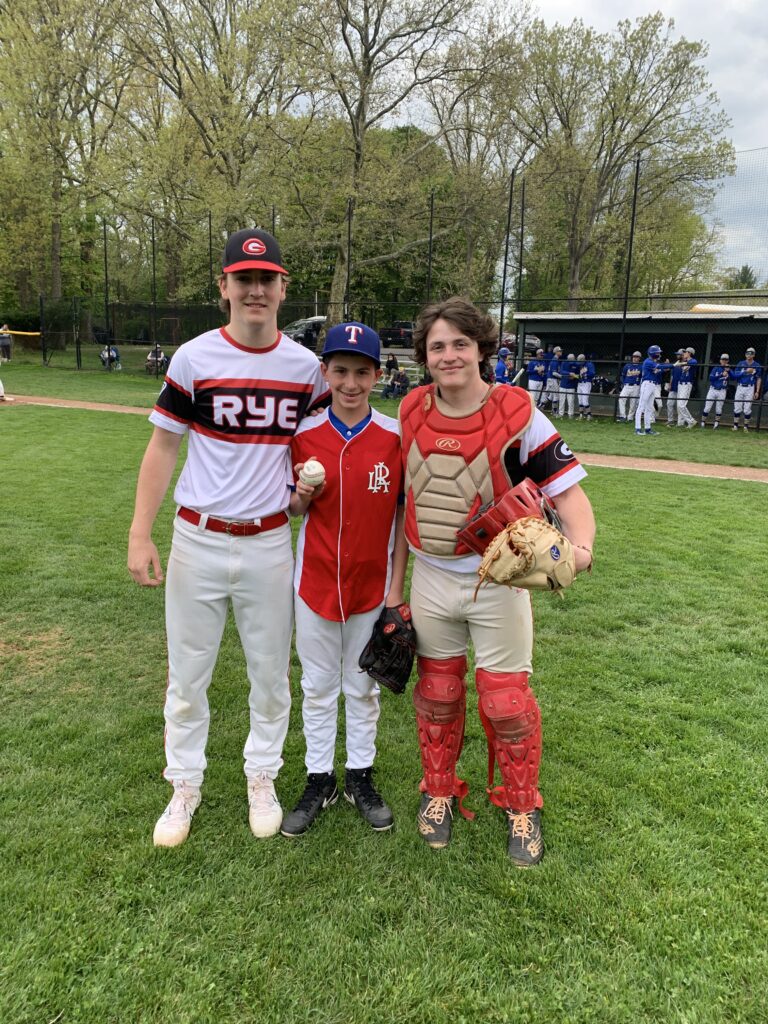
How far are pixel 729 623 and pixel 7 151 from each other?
32455mm

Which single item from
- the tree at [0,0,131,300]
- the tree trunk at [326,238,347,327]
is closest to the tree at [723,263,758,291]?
the tree trunk at [326,238,347,327]

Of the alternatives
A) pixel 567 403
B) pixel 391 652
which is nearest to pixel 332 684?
pixel 391 652

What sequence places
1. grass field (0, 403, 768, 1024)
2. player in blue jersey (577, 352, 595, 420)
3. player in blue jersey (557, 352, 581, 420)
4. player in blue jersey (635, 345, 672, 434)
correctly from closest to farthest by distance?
grass field (0, 403, 768, 1024), player in blue jersey (635, 345, 672, 434), player in blue jersey (577, 352, 595, 420), player in blue jersey (557, 352, 581, 420)

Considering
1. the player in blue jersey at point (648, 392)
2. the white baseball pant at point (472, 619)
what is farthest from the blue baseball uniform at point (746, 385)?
the white baseball pant at point (472, 619)

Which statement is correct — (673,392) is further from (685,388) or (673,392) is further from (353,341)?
(353,341)

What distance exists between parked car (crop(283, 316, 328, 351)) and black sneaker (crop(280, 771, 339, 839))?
2063 centimetres

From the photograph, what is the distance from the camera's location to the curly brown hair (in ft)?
7.76

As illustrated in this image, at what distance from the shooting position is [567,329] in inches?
738

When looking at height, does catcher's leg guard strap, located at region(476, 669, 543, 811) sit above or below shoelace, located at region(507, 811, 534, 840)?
above

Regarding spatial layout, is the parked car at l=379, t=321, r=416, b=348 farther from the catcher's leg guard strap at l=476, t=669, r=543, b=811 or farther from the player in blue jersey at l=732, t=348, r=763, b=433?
the catcher's leg guard strap at l=476, t=669, r=543, b=811

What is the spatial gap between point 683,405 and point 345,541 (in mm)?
15470

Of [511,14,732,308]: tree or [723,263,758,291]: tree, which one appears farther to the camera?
[511,14,732,308]: tree

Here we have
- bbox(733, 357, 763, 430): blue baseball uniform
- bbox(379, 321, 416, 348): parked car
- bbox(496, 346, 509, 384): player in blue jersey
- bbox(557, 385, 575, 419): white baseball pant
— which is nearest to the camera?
bbox(733, 357, 763, 430): blue baseball uniform

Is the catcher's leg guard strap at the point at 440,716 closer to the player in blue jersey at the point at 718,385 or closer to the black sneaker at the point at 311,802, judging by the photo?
the black sneaker at the point at 311,802
